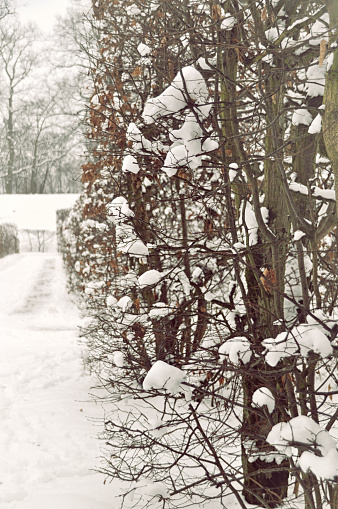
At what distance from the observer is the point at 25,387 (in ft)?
24.3

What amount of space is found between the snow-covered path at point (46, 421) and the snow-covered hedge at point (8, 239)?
387 inches

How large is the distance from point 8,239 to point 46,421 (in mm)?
18543

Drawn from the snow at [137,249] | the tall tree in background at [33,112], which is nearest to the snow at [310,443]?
the snow at [137,249]

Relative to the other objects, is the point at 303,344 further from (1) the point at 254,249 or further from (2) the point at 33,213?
(2) the point at 33,213

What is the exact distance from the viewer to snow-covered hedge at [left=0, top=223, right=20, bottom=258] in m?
21.6

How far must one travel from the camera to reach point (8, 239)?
23516 millimetres

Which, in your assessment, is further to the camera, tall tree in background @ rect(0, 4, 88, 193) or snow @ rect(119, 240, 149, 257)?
tall tree in background @ rect(0, 4, 88, 193)

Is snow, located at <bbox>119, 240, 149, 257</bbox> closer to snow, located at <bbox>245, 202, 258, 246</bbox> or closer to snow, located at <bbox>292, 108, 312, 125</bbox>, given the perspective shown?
snow, located at <bbox>245, 202, 258, 246</bbox>

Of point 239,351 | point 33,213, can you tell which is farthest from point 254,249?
point 33,213

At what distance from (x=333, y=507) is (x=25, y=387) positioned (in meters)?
5.74

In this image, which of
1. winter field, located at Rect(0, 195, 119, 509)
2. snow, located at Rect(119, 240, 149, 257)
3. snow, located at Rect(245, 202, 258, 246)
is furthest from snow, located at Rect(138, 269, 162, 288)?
winter field, located at Rect(0, 195, 119, 509)

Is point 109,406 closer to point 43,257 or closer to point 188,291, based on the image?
point 188,291

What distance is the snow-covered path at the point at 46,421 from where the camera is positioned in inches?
182

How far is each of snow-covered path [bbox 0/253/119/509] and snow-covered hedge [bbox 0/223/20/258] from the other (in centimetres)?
983
